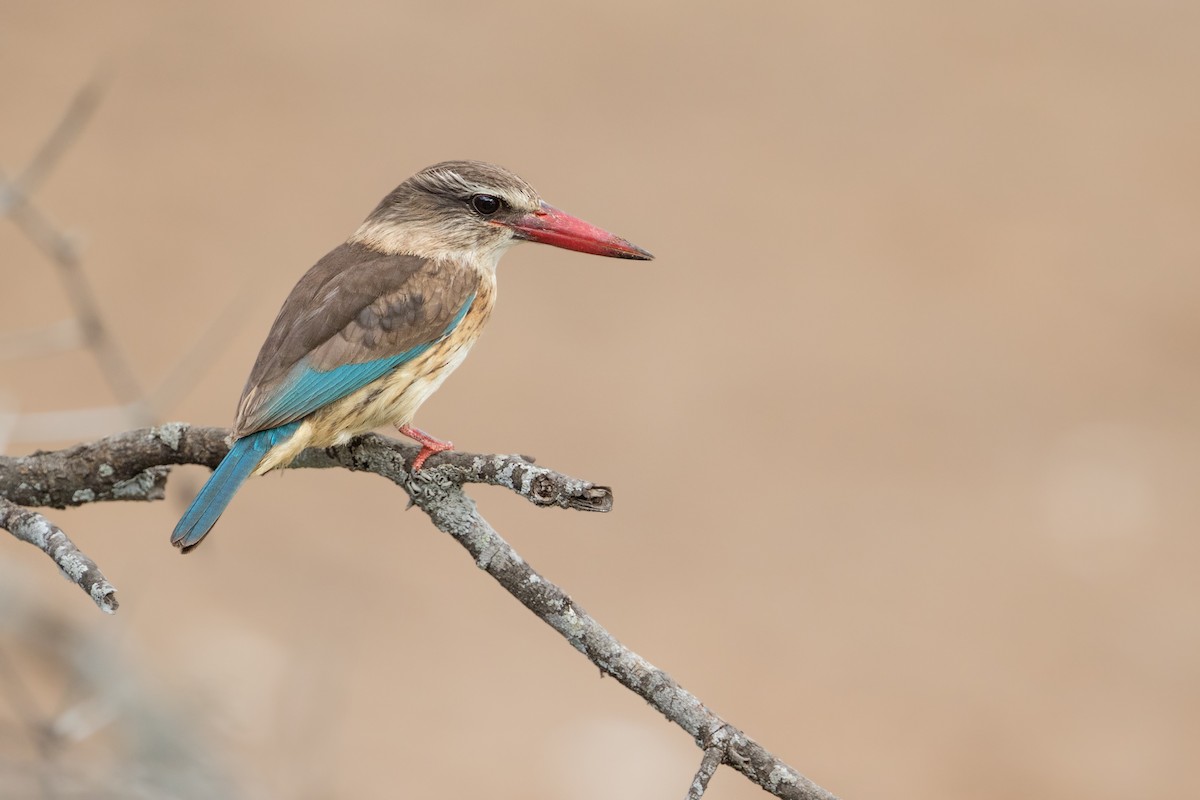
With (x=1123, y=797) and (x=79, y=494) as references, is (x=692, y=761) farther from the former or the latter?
(x=79, y=494)

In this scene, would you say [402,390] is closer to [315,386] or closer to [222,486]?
[315,386]

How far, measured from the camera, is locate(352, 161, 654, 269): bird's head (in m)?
3.59

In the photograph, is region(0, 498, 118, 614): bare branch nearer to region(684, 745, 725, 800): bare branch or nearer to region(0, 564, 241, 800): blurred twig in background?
region(684, 745, 725, 800): bare branch

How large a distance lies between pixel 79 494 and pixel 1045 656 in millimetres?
7839

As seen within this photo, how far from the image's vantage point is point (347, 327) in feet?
10.6

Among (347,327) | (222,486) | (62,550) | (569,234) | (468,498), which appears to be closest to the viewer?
(62,550)

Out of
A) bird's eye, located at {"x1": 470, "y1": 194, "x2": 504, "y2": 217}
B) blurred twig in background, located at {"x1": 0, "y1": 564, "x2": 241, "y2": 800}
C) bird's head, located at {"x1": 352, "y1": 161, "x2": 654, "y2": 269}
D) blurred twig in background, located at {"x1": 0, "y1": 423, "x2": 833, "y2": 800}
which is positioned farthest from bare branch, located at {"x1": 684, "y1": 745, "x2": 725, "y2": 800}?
bird's eye, located at {"x1": 470, "y1": 194, "x2": 504, "y2": 217}

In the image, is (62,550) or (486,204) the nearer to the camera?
(62,550)

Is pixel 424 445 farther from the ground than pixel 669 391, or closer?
closer

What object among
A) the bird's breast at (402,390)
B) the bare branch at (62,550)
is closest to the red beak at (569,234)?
the bird's breast at (402,390)

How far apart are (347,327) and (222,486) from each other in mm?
596

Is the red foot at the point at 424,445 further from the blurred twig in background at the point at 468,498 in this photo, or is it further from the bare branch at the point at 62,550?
the bare branch at the point at 62,550

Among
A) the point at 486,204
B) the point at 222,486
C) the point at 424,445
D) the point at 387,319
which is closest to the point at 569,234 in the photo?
the point at 486,204

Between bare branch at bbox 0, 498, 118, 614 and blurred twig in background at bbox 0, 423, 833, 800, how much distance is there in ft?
0.04
